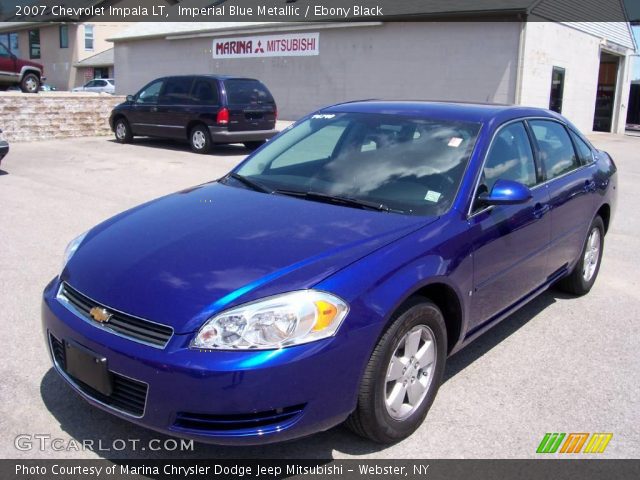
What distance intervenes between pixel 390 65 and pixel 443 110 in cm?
1855

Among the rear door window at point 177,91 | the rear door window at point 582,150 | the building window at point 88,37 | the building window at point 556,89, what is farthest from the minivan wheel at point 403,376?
the building window at point 88,37

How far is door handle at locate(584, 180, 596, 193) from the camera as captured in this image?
4.94 metres

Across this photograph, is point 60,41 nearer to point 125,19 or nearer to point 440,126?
point 125,19

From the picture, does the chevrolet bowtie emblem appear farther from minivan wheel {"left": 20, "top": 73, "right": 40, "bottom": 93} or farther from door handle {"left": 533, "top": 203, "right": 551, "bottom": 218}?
minivan wheel {"left": 20, "top": 73, "right": 40, "bottom": 93}

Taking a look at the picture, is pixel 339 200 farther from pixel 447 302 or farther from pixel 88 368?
pixel 88 368

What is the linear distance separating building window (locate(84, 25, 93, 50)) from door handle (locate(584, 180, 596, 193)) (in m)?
43.3

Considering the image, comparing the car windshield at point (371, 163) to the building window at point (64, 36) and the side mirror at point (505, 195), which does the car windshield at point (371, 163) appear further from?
the building window at point (64, 36)

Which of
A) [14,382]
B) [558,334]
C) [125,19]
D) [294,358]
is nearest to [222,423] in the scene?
[294,358]

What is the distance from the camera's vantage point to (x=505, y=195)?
3539mm

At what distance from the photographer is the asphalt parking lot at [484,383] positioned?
10.2 feet

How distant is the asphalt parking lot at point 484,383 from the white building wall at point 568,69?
13.9 meters

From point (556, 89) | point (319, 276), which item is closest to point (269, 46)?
point (556, 89)

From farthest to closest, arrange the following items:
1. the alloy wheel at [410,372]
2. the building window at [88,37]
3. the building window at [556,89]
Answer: the building window at [88,37], the building window at [556,89], the alloy wheel at [410,372]

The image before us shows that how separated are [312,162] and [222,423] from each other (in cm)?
209
